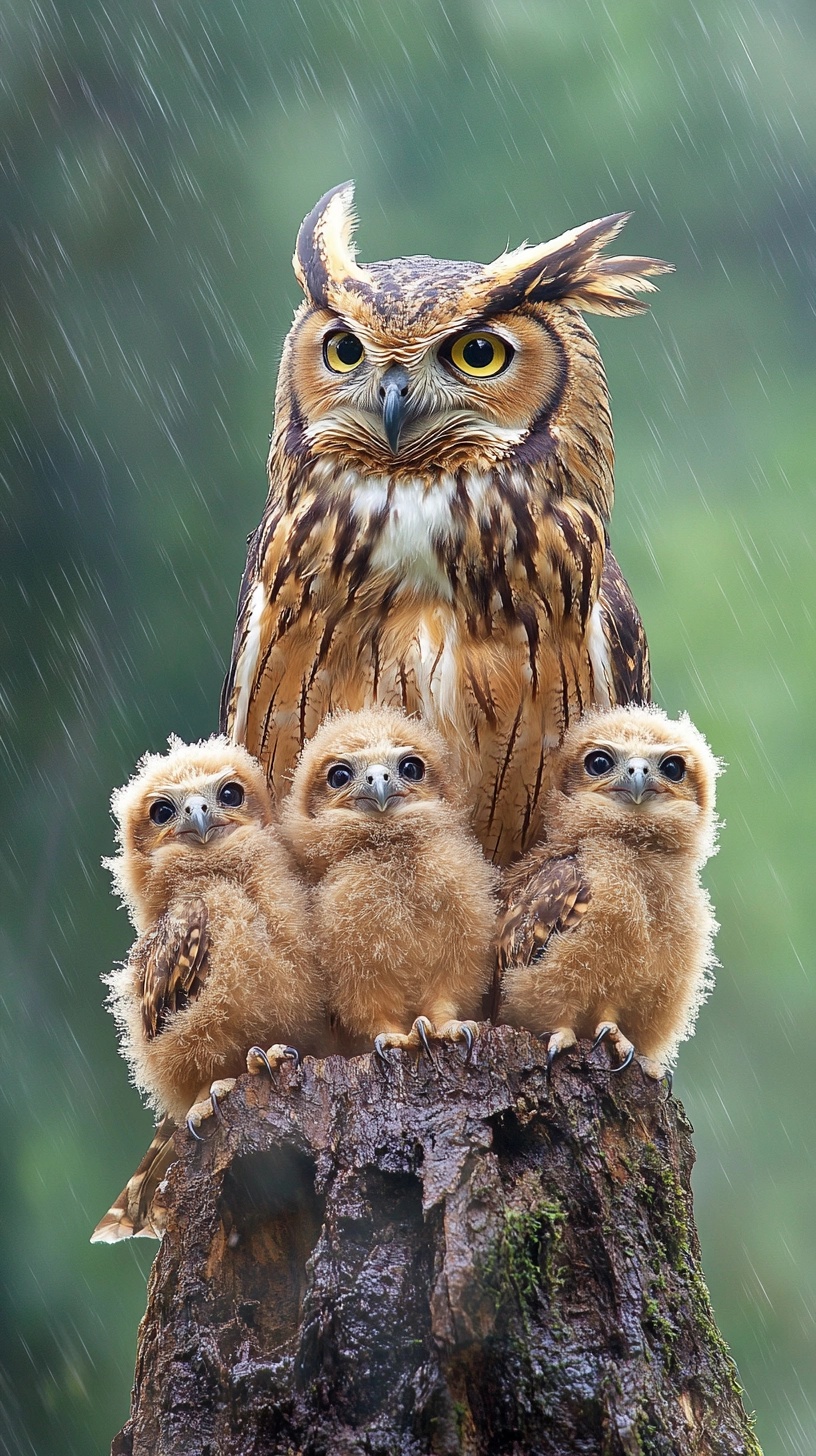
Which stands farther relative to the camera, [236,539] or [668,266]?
[236,539]

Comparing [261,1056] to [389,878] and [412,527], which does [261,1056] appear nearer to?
[389,878]

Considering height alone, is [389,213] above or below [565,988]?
above

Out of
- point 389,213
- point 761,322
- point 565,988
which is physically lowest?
point 565,988

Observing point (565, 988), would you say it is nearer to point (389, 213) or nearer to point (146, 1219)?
point (146, 1219)

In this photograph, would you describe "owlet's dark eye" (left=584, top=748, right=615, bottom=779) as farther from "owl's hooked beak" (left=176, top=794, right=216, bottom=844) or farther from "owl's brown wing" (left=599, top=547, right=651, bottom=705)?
"owl's hooked beak" (left=176, top=794, right=216, bottom=844)

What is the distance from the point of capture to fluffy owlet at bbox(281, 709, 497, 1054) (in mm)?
2248

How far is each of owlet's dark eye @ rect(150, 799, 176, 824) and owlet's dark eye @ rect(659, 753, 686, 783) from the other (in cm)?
86

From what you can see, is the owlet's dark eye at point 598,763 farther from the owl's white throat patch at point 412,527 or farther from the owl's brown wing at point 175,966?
the owl's brown wing at point 175,966

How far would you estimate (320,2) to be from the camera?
633 cm

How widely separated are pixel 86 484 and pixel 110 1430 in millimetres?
3191

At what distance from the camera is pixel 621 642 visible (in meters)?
2.74

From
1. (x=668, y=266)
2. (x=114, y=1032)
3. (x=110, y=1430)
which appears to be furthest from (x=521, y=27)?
(x=110, y=1430)

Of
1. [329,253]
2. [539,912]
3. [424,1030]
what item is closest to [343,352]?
[329,253]

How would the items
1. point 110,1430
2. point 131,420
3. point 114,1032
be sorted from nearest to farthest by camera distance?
point 110,1430 < point 114,1032 < point 131,420
